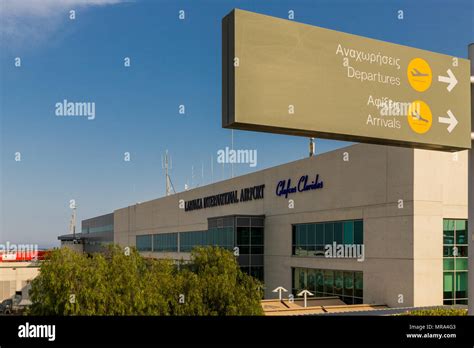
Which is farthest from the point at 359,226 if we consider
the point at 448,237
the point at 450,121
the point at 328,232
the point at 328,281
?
the point at 450,121

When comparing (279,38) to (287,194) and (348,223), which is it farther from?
(287,194)

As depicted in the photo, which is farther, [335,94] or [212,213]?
[212,213]

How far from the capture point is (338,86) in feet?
39.2

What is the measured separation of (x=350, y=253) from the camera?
102 feet

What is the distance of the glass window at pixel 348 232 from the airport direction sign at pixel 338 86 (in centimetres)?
1843

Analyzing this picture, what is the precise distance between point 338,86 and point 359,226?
20.1 metres

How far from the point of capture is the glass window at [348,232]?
31281 millimetres

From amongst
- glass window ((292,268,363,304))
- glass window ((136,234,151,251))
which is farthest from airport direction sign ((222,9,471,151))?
glass window ((136,234,151,251))

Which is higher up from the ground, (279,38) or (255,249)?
(279,38)

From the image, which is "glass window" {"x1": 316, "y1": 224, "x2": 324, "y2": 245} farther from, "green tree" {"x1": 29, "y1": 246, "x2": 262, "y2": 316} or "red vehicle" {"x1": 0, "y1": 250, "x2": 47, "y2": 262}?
"red vehicle" {"x1": 0, "y1": 250, "x2": 47, "y2": 262}

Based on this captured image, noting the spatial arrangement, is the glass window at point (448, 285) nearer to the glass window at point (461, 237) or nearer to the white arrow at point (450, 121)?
the glass window at point (461, 237)

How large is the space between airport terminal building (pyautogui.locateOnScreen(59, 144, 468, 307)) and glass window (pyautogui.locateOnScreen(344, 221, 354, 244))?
6cm
